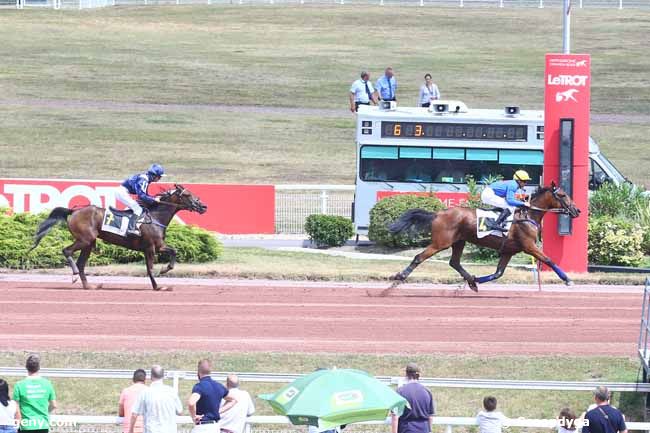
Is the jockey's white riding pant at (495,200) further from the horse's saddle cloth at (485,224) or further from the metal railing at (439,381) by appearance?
the metal railing at (439,381)

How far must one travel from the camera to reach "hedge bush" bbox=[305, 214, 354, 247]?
2611 centimetres

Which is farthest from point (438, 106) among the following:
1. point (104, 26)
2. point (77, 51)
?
point (104, 26)

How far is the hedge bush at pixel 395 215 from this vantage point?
2475cm

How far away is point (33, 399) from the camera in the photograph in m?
10.7

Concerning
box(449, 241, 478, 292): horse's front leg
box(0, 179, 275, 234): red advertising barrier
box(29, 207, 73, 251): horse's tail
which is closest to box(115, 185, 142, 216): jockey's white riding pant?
box(29, 207, 73, 251): horse's tail

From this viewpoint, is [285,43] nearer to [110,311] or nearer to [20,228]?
[20,228]

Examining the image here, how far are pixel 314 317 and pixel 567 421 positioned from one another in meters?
7.29

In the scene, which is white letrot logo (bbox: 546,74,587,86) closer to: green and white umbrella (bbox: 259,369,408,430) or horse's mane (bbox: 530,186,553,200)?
horse's mane (bbox: 530,186,553,200)

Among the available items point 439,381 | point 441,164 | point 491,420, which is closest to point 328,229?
point 441,164

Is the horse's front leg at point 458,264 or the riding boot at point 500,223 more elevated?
the riding boot at point 500,223

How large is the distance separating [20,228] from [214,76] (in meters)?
29.0

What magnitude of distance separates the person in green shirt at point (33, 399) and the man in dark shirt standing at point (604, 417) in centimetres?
447

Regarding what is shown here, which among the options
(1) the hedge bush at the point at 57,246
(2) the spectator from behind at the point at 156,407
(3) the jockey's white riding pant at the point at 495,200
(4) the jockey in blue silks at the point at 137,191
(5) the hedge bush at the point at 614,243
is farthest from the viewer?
(5) the hedge bush at the point at 614,243

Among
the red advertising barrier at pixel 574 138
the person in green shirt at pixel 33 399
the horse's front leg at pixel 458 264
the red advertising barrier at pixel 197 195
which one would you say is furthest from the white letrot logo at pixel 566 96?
the person in green shirt at pixel 33 399
